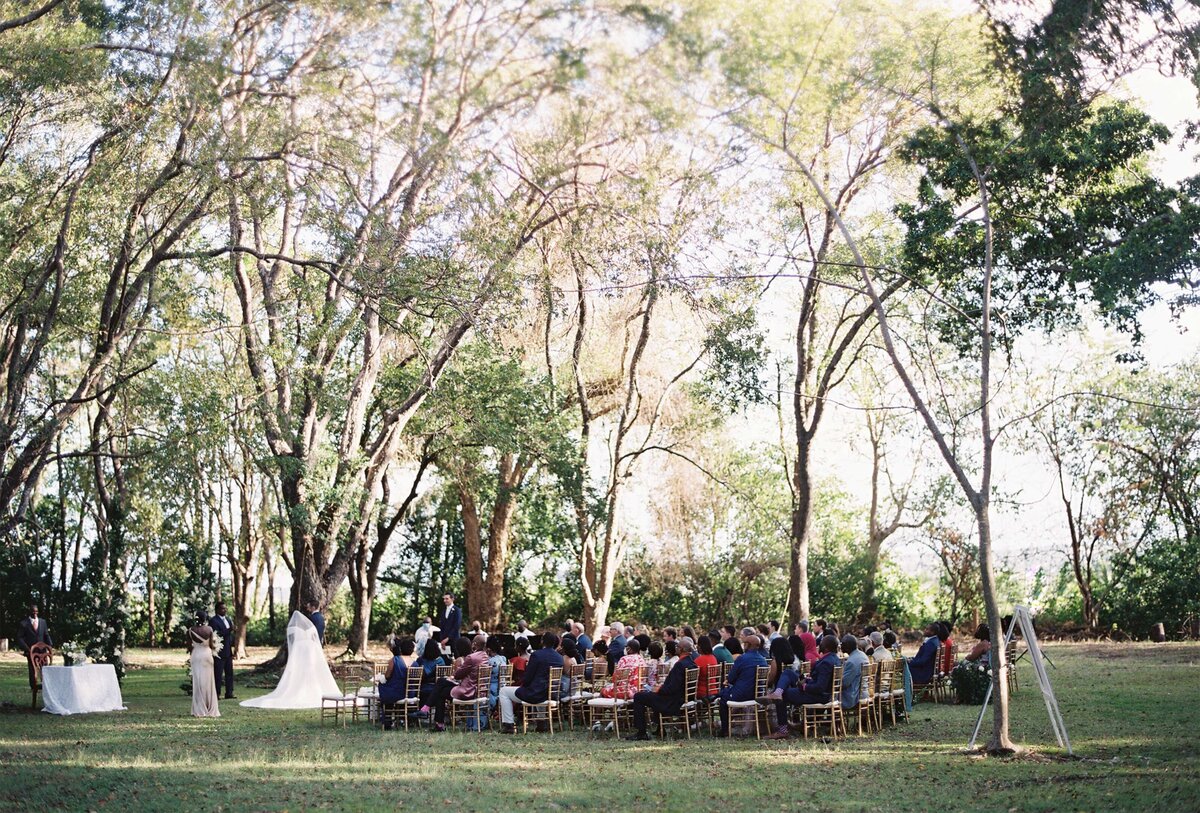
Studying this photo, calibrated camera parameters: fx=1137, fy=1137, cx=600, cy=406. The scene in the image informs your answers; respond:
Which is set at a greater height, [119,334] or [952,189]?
[952,189]

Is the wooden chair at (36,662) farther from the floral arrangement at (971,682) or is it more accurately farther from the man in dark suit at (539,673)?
the floral arrangement at (971,682)

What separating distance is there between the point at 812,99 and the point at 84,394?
36.8ft

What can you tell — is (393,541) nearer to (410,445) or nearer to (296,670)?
(410,445)

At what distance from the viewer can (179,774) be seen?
1022 centimetres

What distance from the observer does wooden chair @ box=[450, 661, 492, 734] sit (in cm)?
1430

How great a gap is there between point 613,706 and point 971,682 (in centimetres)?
558

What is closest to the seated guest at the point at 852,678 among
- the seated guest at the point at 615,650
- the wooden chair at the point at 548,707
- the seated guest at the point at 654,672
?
the seated guest at the point at 654,672

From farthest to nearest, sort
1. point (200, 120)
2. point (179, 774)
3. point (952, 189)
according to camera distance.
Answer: point (200, 120) < point (952, 189) < point (179, 774)

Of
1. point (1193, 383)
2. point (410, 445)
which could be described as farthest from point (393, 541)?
point (1193, 383)

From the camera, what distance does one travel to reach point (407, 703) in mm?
14688

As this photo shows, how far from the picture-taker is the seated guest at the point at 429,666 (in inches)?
577

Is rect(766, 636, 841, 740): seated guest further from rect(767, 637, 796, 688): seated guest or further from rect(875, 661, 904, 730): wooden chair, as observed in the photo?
rect(875, 661, 904, 730): wooden chair

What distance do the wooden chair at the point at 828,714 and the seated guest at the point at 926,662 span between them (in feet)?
11.1

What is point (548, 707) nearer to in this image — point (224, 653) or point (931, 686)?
point (931, 686)
